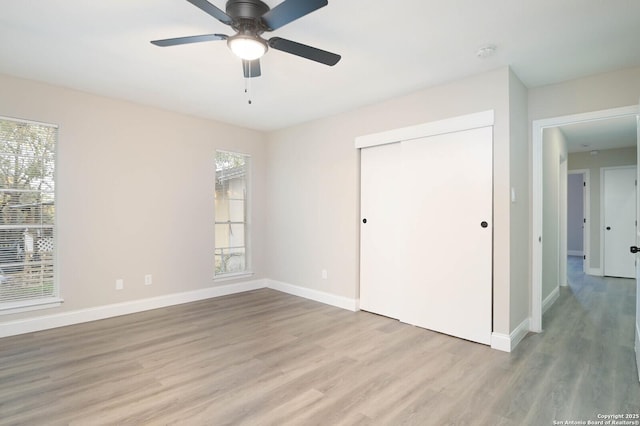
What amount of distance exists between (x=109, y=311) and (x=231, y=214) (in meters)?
Answer: 2.10

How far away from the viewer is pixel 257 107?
170 inches

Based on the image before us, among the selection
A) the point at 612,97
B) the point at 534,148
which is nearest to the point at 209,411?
the point at 534,148

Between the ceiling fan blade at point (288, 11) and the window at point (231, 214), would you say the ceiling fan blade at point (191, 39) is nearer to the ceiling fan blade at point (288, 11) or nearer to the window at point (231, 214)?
the ceiling fan blade at point (288, 11)

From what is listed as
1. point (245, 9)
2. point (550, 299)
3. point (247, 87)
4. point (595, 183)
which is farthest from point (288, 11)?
point (595, 183)

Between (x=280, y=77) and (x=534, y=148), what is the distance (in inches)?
109

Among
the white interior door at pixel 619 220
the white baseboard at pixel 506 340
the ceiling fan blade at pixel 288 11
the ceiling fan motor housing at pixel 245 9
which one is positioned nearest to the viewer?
the ceiling fan blade at pixel 288 11

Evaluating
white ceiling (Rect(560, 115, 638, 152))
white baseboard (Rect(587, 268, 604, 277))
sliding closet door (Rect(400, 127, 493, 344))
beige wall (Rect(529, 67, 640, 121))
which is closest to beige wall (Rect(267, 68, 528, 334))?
sliding closet door (Rect(400, 127, 493, 344))

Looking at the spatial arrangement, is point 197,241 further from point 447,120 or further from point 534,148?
point 534,148

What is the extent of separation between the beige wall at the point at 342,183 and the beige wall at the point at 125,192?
107 centimetres

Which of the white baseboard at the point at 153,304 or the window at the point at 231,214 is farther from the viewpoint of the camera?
the window at the point at 231,214

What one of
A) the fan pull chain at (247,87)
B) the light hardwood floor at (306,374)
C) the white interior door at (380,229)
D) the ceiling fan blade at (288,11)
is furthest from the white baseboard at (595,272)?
the ceiling fan blade at (288,11)

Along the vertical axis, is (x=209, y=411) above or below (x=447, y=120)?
below

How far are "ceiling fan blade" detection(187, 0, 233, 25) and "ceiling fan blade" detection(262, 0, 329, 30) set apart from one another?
9.0 inches

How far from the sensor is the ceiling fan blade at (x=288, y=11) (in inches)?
69.1
